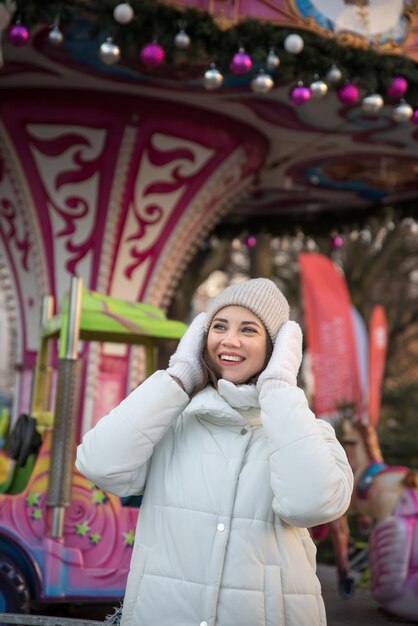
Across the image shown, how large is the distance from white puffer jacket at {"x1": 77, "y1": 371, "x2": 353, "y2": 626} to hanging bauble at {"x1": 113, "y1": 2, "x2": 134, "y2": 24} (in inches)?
140

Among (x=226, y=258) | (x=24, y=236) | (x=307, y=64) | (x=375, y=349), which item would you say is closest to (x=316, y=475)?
(x=307, y=64)

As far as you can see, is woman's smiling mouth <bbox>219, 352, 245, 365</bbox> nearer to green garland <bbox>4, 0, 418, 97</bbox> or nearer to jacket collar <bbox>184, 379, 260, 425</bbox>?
jacket collar <bbox>184, 379, 260, 425</bbox>

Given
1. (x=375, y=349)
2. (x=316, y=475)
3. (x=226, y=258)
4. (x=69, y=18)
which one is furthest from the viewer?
(x=226, y=258)

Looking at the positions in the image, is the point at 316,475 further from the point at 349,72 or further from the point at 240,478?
the point at 349,72

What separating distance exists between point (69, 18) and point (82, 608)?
3.63 metres

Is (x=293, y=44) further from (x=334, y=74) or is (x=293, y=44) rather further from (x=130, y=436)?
(x=130, y=436)

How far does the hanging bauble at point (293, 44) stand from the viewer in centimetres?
602

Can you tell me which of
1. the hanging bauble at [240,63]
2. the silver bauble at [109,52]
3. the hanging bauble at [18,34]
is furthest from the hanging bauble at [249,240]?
the hanging bauble at [18,34]

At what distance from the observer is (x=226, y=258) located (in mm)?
15484

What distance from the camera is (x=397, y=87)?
253 inches

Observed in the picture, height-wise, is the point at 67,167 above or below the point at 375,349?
above

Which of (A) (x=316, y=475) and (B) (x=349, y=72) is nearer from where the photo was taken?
(A) (x=316, y=475)

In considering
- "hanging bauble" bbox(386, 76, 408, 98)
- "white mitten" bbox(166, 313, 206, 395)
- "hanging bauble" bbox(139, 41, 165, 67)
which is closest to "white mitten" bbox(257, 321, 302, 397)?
"white mitten" bbox(166, 313, 206, 395)

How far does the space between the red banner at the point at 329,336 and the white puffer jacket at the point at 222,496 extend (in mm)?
6799
